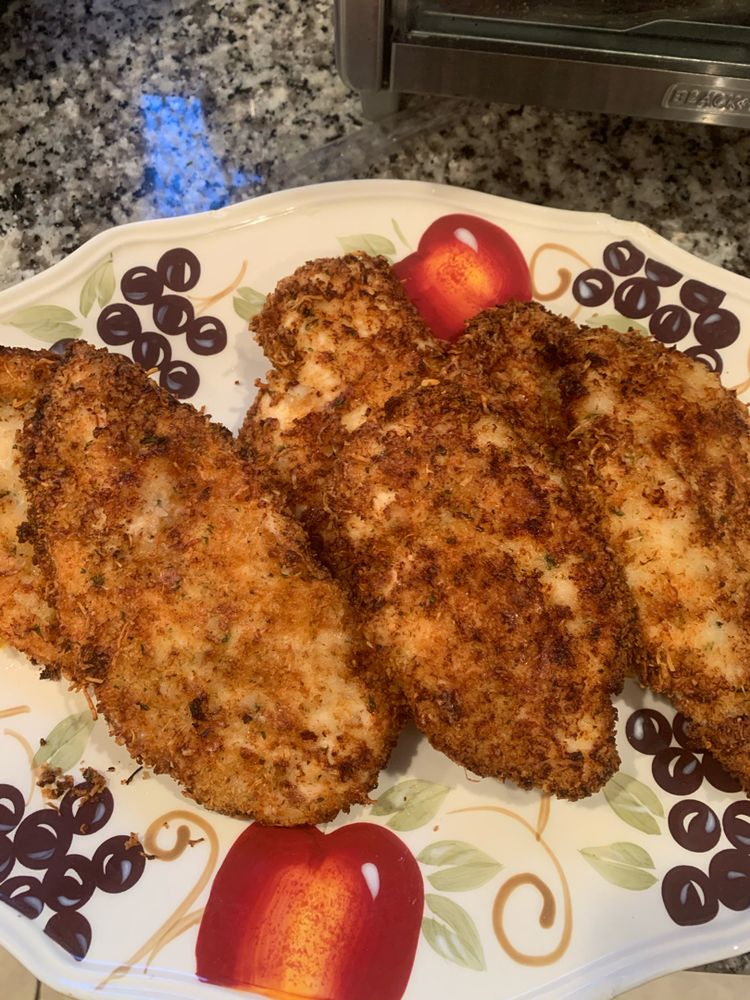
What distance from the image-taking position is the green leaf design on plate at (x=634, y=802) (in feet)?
6.07

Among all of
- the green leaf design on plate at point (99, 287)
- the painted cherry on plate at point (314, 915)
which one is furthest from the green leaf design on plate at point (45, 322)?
the painted cherry on plate at point (314, 915)

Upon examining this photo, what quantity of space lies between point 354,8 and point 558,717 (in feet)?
5.44

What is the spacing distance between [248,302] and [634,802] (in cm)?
170

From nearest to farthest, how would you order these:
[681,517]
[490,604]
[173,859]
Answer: [490,604] → [681,517] → [173,859]

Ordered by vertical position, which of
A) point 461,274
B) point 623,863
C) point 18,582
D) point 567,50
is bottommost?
point 623,863

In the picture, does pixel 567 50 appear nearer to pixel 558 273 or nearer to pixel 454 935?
pixel 558 273

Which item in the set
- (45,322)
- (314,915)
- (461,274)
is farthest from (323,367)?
(314,915)

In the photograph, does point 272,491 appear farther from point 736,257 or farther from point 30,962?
point 736,257

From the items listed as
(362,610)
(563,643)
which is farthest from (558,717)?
(362,610)

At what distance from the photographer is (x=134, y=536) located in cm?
172

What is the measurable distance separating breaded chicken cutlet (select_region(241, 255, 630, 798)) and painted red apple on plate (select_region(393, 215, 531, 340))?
514 mm

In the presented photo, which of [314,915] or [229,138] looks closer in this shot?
[314,915]

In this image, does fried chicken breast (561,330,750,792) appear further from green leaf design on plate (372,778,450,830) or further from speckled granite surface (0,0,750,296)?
speckled granite surface (0,0,750,296)

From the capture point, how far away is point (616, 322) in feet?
7.23
